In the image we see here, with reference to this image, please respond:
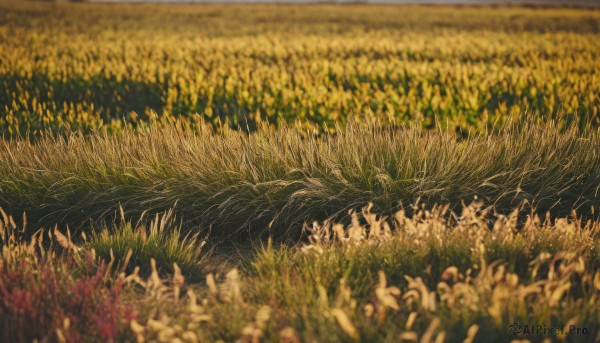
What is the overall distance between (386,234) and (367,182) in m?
1.11

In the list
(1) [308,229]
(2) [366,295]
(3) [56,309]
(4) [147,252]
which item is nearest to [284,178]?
(1) [308,229]

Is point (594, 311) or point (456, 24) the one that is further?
point (456, 24)

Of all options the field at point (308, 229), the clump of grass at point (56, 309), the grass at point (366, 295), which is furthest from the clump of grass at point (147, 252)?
the clump of grass at point (56, 309)

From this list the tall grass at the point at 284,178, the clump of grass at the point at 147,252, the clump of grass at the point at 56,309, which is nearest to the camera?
the clump of grass at the point at 56,309

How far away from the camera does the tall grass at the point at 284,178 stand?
4.46 meters

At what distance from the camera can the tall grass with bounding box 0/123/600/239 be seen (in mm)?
4465

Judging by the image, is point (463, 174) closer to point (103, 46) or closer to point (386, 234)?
point (386, 234)

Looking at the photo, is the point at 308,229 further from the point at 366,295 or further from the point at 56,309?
the point at 56,309

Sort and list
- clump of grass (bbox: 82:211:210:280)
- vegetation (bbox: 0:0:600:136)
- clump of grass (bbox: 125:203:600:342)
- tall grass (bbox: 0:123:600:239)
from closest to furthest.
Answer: clump of grass (bbox: 125:203:600:342) → clump of grass (bbox: 82:211:210:280) → tall grass (bbox: 0:123:600:239) → vegetation (bbox: 0:0:600:136)

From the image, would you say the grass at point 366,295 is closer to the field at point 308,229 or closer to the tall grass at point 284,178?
the field at point 308,229

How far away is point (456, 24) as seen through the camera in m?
34.3

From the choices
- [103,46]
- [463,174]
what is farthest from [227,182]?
[103,46]

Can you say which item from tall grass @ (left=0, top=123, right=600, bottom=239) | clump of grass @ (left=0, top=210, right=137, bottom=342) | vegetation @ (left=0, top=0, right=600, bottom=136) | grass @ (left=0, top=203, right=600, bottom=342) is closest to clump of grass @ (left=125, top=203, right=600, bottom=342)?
grass @ (left=0, top=203, right=600, bottom=342)

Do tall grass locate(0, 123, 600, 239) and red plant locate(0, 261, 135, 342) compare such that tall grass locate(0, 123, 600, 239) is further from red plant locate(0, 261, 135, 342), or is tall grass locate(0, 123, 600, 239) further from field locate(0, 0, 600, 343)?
red plant locate(0, 261, 135, 342)
